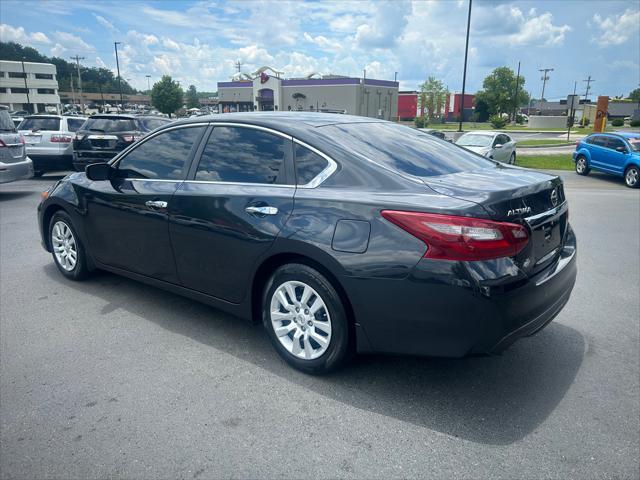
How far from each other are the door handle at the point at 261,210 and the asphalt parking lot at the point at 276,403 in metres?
1.09

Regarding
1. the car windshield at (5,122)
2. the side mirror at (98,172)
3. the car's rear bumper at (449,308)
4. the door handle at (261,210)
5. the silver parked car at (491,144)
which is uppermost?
the car windshield at (5,122)

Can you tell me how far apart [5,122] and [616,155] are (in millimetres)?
17294

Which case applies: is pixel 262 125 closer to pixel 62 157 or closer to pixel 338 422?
pixel 338 422

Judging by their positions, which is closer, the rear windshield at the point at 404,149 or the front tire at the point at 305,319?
the front tire at the point at 305,319

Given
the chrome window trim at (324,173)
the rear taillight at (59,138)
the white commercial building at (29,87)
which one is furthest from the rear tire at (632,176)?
the white commercial building at (29,87)

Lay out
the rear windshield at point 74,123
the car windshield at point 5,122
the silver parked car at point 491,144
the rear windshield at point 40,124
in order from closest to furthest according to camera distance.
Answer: the car windshield at point 5,122, the rear windshield at point 40,124, the rear windshield at point 74,123, the silver parked car at point 491,144

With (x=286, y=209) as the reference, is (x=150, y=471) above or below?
below

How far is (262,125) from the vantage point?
3678 mm

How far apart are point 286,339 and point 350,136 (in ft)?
4.96

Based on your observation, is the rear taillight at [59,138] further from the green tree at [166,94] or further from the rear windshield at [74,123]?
the green tree at [166,94]

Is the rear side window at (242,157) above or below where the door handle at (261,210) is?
above

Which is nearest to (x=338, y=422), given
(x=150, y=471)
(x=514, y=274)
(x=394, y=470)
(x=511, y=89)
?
(x=394, y=470)

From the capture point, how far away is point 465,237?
268 cm

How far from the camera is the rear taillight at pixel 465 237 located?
2.68 meters
